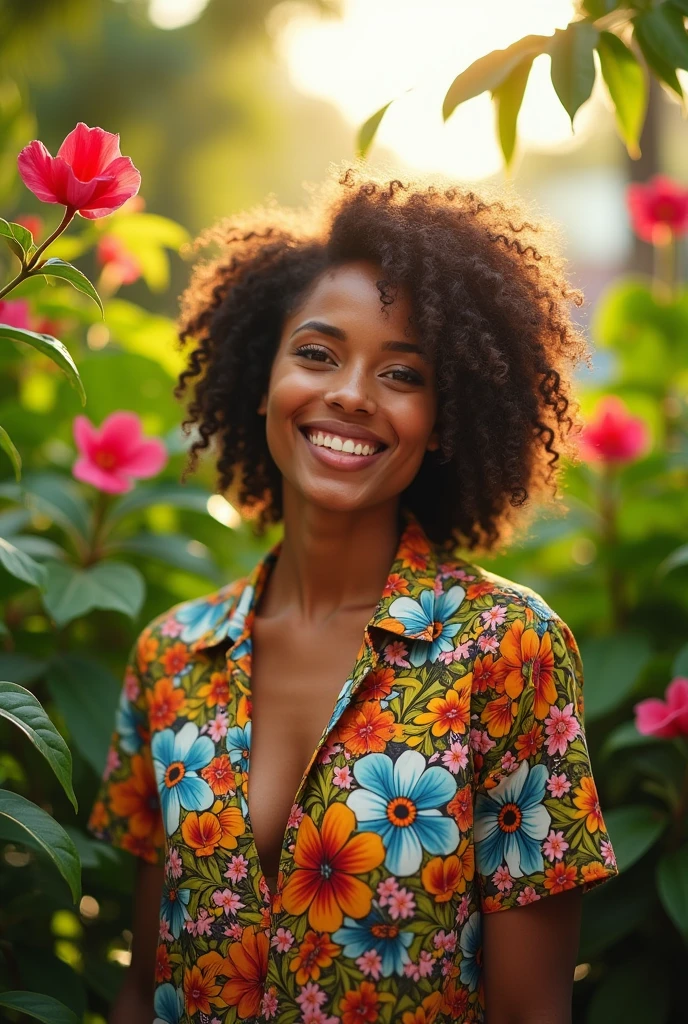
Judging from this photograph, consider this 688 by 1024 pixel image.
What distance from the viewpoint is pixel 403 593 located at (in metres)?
1.56

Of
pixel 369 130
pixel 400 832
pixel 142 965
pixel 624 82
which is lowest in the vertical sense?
pixel 142 965

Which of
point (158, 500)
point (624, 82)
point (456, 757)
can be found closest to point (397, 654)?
point (456, 757)

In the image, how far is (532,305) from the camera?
1629 millimetres

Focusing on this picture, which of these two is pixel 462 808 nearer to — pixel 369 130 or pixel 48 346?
pixel 48 346

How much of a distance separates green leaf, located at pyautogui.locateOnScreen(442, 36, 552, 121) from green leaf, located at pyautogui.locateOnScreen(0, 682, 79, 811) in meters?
0.95

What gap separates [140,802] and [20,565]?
1.59 ft

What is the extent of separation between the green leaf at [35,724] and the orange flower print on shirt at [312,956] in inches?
14.2

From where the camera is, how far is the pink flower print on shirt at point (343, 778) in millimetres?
1430

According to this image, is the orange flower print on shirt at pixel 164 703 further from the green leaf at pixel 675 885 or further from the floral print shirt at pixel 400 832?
the green leaf at pixel 675 885

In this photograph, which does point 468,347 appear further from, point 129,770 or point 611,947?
point 611,947

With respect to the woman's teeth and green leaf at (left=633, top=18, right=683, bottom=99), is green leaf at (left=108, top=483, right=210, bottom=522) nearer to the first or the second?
the woman's teeth

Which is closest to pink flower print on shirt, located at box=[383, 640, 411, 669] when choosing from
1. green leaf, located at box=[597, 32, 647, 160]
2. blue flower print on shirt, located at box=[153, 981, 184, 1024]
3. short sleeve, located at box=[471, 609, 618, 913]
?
short sleeve, located at box=[471, 609, 618, 913]

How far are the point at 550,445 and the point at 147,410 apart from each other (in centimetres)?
132

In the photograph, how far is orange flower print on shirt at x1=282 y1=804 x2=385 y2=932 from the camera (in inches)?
55.1
